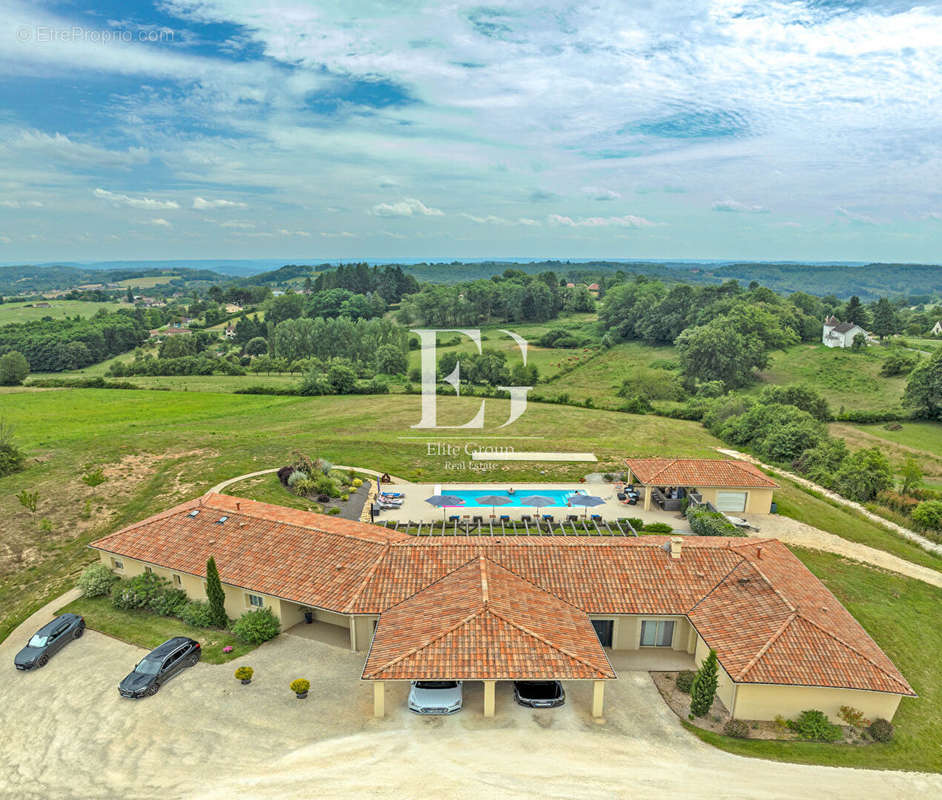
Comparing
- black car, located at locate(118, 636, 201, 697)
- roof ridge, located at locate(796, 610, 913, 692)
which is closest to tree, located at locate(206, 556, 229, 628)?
black car, located at locate(118, 636, 201, 697)

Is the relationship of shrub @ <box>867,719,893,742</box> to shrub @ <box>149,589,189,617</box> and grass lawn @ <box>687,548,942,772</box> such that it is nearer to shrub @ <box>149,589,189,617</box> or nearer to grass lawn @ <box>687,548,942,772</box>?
grass lawn @ <box>687,548,942,772</box>

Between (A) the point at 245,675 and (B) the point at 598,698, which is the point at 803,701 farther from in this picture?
(A) the point at 245,675

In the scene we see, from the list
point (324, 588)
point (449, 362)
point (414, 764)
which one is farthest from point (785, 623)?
point (449, 362)

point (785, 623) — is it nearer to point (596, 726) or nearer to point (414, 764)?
point (596, 726)

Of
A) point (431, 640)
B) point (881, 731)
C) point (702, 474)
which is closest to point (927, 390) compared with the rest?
point (702, 474)

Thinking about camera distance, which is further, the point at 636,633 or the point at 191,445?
the point at 191,445

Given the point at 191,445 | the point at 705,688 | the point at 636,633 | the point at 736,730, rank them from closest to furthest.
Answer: the point at 736,730 < the point at 705,688 < the point at 636,633 < the point at 191,445
